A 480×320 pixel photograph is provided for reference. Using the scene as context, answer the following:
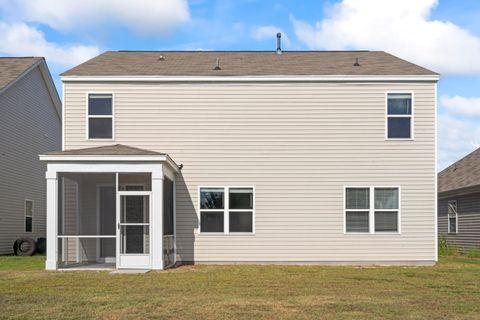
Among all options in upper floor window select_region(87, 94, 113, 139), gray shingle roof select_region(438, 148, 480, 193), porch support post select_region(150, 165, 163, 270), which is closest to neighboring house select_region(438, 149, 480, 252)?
gray shingle roof select_region(438, 148, 480, 193)

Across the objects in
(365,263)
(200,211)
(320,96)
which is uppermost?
(320,96)

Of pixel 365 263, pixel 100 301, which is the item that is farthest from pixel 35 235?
pixel 100 301

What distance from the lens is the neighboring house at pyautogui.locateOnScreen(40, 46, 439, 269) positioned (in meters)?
19.2

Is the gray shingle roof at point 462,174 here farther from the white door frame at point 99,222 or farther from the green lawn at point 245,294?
the white door frame at point 99,222

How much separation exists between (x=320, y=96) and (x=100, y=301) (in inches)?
405

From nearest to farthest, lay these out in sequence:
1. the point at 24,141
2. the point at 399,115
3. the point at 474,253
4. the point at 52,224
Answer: the point at 52,224 < the point at 399,115 < the point at 474,253 < the point at 24,141

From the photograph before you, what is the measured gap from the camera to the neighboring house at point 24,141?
969 inches

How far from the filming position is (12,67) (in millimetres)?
26094

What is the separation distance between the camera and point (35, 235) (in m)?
27.6

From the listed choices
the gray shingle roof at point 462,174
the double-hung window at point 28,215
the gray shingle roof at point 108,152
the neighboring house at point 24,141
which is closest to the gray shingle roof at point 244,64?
the gray shingle roof at point 108,152

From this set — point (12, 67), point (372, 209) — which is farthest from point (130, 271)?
point (12, 67)

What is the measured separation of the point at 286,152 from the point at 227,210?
2333 millimetres

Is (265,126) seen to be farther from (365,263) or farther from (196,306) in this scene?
(196,306)

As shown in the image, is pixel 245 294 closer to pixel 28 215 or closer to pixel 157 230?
pixel 157 230
